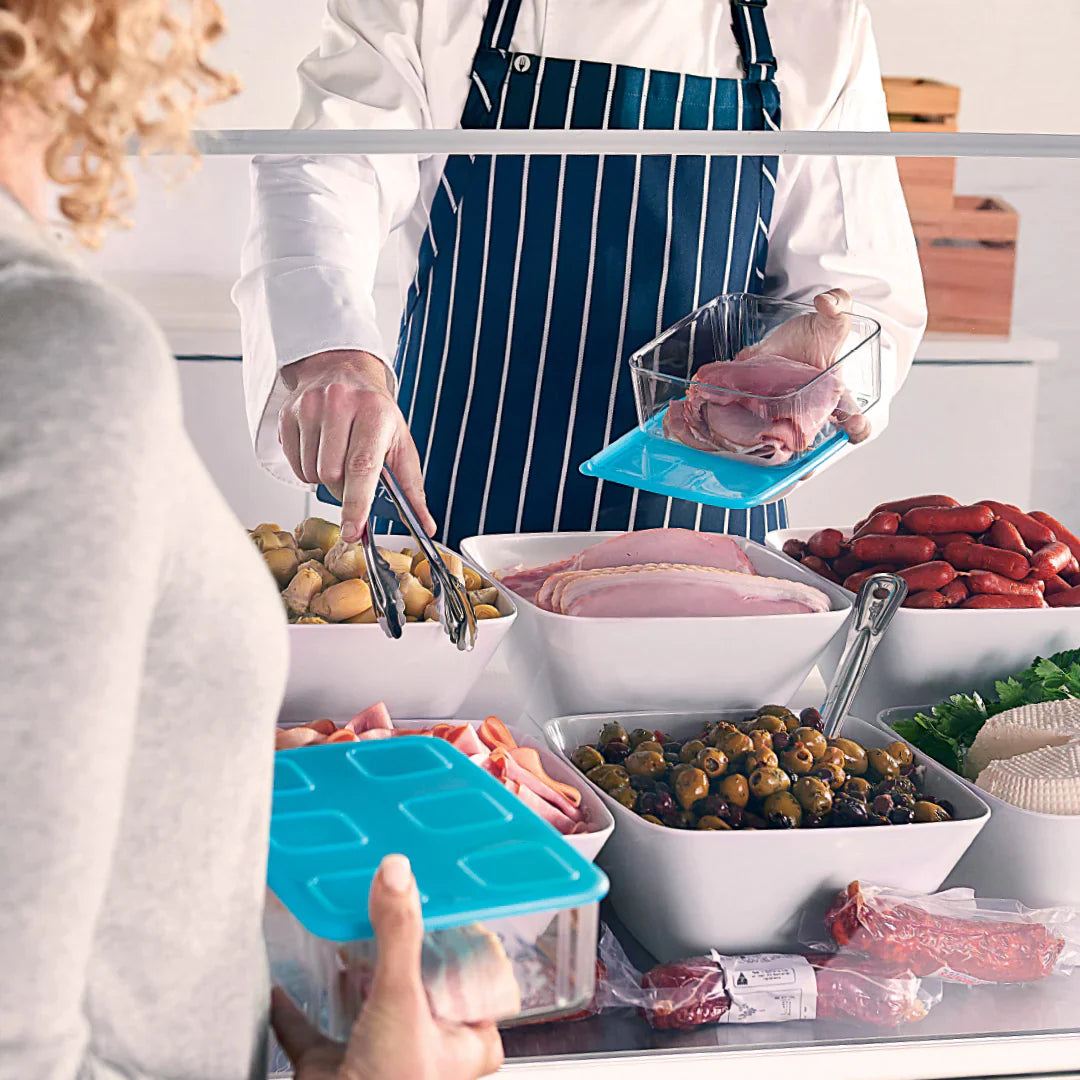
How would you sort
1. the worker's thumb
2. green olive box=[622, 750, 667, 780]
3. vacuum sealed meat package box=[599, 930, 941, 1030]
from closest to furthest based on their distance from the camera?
the worker's thumb, vacuum sealed meat package box=[599, 930, 941, 1030], green olive box=[622, 750, 667, 780]

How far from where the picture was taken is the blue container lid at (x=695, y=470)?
106 centimetres

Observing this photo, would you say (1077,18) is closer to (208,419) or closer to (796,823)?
(208,419)

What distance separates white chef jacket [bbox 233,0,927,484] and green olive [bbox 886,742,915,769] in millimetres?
316

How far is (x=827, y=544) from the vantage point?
1244 mm

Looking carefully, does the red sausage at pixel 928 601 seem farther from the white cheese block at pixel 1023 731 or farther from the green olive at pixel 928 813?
the green olive at pixel 928 813

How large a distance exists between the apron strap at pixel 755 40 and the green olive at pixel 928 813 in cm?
86

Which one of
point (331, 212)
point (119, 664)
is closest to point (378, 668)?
point (331, 212)

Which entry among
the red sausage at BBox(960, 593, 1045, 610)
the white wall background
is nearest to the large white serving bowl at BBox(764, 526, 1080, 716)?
the red sausage at BBox(960, 593, 1045, 610)

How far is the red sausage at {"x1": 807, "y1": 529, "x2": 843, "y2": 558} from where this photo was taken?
48.8 inches

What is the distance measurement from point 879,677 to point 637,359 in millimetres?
337

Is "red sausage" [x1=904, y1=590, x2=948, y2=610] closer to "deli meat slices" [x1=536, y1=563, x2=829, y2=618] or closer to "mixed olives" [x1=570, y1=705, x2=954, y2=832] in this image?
"deli meat slices" [x1=536, y1=563, x2=829, y2=618]

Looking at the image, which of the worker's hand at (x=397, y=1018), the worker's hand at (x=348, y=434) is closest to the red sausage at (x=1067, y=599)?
the worker's hand at (x=348, y=434)

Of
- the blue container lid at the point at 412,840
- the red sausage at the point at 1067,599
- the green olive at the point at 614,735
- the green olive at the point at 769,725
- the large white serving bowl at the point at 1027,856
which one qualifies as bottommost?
the large white serving bowl at the point at 1027,856

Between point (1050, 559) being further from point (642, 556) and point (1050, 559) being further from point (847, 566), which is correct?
point (642, 556)
